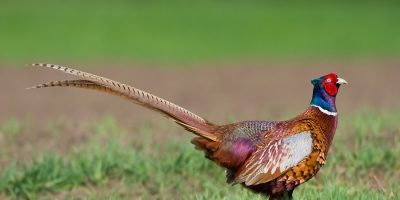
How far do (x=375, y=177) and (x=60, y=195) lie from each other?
2.38 metres

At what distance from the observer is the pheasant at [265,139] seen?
553 centimetres

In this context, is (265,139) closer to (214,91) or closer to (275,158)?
(275,158)

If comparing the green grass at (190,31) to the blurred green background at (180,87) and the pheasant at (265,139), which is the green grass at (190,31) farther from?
the pheasant at (265,139)

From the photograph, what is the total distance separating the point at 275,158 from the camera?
5.58 metres

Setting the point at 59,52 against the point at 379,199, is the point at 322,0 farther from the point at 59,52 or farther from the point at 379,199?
the point at 379,199

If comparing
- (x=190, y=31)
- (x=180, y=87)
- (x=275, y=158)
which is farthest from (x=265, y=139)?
(x=190, y=31)

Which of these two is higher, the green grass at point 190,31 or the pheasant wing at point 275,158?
the green grass at point 190,31

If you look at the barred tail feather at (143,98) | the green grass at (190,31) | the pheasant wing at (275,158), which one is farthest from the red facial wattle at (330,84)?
the green grass at (190,31)

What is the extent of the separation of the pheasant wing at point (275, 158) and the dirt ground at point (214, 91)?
5.17 m

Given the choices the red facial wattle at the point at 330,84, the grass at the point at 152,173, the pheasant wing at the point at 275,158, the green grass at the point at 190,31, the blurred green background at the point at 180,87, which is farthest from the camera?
the green grass at the point at 190,31

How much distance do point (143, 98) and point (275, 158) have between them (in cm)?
85

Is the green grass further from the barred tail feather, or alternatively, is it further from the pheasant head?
the pheasant head

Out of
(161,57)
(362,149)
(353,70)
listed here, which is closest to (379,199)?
(362,149)

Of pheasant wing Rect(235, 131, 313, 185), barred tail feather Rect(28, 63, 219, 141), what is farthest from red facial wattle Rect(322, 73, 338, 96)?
barred tail feather Rect(28, 63, 219, 141)
